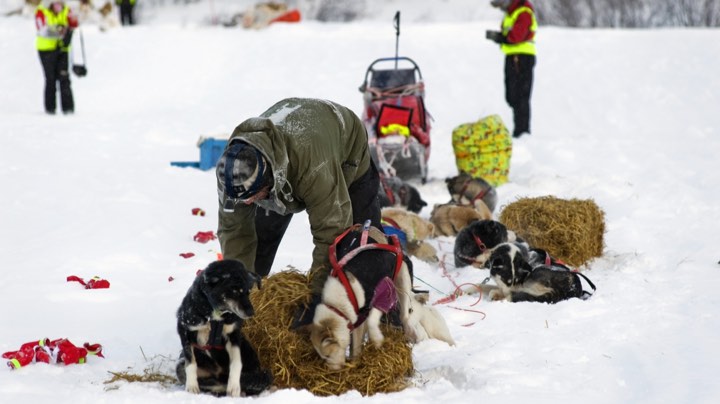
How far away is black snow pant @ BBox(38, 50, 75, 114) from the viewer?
12.6 meters

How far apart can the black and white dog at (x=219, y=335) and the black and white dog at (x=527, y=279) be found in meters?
2.15

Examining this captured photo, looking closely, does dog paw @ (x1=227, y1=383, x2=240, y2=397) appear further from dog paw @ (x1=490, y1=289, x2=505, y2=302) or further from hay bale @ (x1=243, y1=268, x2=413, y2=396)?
dog paw @ (x1=490, y1=289, x2=505, y2=302)

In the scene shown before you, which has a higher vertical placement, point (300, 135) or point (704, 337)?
point (300, 135)

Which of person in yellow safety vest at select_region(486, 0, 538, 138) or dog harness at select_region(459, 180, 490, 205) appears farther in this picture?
person in yellow safety vest at select_region(486, 0, 538, 138)

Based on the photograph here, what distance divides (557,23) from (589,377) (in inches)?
758

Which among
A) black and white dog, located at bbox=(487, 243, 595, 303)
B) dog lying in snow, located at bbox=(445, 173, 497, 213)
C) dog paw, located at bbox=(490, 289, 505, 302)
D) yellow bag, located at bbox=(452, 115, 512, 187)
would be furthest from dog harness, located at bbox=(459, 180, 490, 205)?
dog paw, located at bbox=(490, 289, 505, 302)

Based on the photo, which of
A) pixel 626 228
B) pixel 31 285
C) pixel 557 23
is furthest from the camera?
pixel 557 23

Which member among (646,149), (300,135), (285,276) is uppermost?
(300,135)

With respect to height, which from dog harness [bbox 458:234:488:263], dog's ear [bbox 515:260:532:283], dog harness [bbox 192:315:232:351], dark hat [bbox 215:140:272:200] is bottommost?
dog harness [bbox 458:234:488:263]

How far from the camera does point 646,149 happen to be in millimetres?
10992

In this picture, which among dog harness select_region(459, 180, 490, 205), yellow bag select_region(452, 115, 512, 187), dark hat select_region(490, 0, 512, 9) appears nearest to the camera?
dog harness select_region(459, 180, 490, 205)

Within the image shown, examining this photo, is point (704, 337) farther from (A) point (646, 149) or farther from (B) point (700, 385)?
(A) point (646, 149)

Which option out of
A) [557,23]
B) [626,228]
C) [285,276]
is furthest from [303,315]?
[557,23]

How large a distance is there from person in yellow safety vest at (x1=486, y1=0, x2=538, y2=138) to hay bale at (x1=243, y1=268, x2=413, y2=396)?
26.0 feet
